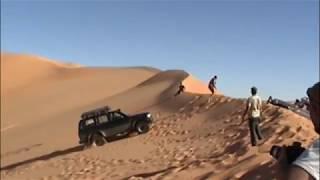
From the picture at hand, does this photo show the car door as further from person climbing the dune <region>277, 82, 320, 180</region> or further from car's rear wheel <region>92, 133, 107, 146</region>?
person climbing the dune <region>277, 82, 320, 180</region>

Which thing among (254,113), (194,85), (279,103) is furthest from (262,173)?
(194,85)

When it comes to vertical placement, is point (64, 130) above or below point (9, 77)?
below

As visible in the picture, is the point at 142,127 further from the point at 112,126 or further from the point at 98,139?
the point at 98,139

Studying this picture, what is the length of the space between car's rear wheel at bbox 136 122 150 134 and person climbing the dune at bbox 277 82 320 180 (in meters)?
20.1

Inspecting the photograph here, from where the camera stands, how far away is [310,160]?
238 cm

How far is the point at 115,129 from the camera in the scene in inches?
888

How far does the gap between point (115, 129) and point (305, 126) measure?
9.73 m

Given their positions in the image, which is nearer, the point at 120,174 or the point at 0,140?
the point at 120,174

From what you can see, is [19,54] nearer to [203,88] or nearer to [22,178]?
[203,88]

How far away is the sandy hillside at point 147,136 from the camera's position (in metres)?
12.5

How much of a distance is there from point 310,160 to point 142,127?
2040 cm

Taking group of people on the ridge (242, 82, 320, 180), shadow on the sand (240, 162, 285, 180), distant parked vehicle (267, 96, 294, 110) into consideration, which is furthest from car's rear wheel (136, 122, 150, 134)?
group of people on the ridge (242, 82, 320, 180)

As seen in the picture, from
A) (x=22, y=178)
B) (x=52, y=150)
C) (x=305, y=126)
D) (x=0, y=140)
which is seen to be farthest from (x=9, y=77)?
(x=305, y=126)

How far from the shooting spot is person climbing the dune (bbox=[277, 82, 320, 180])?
2.35 m
